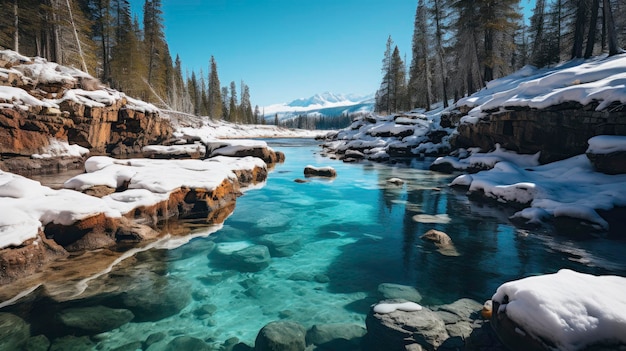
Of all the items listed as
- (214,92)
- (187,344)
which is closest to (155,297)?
(187,344)

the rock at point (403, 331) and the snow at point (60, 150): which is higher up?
the snow at point (60, 150)

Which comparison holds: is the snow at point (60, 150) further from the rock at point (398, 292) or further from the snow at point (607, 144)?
the snow at point (607, 144)

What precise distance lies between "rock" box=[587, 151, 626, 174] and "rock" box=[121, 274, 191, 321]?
13226mm

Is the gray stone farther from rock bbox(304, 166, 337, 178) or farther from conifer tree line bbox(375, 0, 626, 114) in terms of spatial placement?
conifer tree line bbox(375, 0, 626, 114)

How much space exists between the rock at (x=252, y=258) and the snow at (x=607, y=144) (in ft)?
37.9

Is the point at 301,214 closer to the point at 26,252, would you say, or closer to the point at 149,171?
the point at 149,171

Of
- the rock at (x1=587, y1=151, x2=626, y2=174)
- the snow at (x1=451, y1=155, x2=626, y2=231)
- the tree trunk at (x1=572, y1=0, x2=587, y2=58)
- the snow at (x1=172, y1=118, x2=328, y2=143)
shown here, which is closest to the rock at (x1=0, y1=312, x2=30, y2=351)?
the snow at (x1=451, y1=155, x2=626, y2=231)

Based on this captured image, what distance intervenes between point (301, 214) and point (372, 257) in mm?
4112

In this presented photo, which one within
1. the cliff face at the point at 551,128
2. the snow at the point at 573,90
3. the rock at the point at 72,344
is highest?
the snow at the point at 573,90

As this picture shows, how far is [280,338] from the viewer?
3.96 metres

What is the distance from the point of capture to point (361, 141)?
31.4m

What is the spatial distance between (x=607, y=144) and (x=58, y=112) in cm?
2375

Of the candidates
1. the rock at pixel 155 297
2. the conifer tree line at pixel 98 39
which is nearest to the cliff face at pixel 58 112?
the conifer tree line at pixel 98 39

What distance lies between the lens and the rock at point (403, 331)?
148 inches
